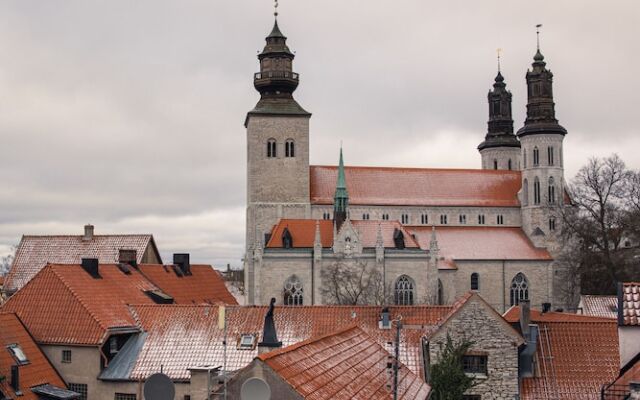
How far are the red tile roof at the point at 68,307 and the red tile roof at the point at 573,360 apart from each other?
48.7 ft

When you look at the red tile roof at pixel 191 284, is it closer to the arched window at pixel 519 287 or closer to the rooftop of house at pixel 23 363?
the rooftop of house at pixel 23 363

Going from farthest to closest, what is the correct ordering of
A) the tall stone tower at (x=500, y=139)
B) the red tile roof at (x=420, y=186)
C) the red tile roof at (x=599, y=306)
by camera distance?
the tall stone tower at (x=500, y=139), the red tile roof at (x=420, y=186), the red tile roof at (x=599, y=306)

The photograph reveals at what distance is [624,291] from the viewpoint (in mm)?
22344

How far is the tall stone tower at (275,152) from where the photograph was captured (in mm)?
77250

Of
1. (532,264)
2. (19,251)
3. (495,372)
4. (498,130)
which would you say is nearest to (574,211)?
(532,264)

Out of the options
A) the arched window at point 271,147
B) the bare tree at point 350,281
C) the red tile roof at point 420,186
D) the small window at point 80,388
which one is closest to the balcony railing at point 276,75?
the arched window at point 271,147

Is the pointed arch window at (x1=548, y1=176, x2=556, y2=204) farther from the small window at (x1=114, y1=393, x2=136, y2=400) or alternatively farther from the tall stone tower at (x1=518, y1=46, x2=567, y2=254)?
→ the small window at (x1=114, y1=393, x2=136, y2=400)

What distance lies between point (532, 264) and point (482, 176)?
1136 centimetres

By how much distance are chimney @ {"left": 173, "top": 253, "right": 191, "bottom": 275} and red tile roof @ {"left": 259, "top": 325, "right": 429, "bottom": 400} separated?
31.5 m

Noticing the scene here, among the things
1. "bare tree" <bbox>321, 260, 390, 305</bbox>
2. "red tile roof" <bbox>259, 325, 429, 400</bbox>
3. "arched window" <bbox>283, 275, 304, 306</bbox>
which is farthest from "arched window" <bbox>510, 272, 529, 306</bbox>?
"red tile roof" <bbox>259, 325, 429, 400</bbox>

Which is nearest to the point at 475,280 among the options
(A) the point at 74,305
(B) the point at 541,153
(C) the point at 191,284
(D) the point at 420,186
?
(D) the point at 420,186

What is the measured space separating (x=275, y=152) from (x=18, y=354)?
164ft

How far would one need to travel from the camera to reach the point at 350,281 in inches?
2729

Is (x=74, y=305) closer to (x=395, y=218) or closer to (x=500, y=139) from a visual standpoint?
(x=395, y=218)
